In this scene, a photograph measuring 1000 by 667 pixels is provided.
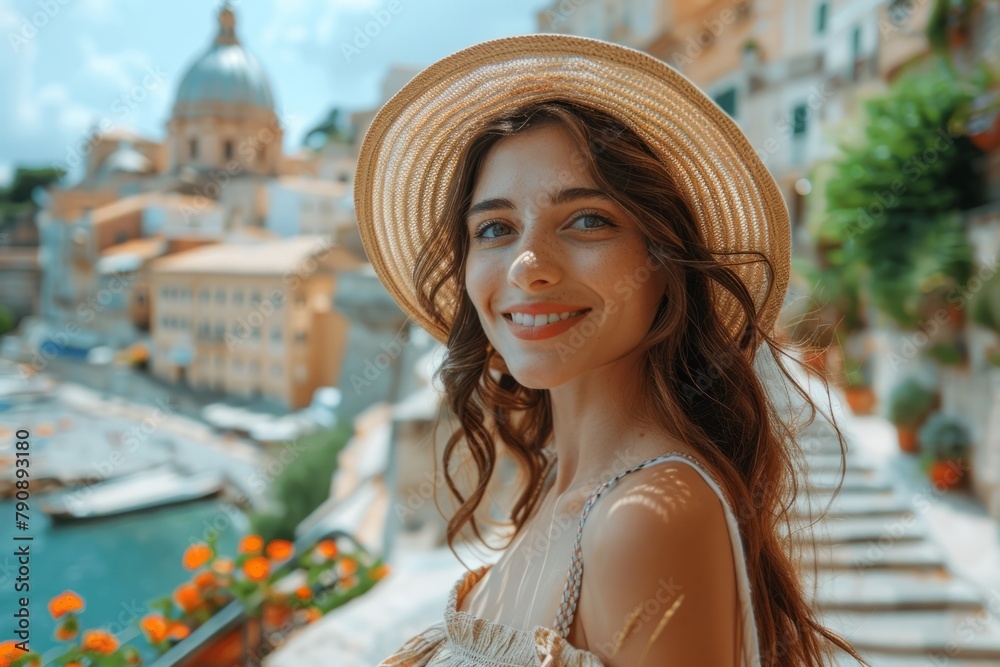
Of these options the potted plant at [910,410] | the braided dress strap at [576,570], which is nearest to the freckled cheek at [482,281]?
the braided dress strap at [576,570]

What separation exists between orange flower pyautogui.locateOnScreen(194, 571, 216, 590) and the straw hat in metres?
Answer: 1.88

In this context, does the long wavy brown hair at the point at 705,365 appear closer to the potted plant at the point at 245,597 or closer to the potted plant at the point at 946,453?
the potted plant at the point at 245,597

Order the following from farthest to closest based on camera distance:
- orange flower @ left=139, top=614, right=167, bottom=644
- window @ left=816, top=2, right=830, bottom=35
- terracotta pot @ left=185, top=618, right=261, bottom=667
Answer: window @ left=816, top=2, right=830, bottom=35 < terracotta pot @ left=185, top=618, right=261, bottom=667 < orange flower @ left=139, top=614, right=167, bottom=644

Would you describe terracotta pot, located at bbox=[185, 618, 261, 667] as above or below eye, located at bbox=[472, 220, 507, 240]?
below

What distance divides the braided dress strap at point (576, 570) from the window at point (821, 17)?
10900 mm

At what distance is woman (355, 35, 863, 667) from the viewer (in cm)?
74

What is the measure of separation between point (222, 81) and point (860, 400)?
1797 cm

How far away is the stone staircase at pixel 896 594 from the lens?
2.82 m

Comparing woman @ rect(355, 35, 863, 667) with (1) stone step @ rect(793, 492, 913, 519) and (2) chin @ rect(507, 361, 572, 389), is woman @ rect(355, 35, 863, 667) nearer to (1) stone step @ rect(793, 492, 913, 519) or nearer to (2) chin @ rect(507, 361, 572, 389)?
(2) chin @ rect(507, 361, 572, 389)

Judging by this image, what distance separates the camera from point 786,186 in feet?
35.6

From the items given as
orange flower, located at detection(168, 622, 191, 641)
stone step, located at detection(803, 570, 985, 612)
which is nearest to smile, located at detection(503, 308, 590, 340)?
orange flower, located at detection(168, 622, 191, 641)

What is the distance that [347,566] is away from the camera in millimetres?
3232

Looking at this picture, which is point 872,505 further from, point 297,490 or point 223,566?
point 297,490

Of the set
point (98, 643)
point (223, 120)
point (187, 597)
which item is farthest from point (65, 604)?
point (223, 120)
